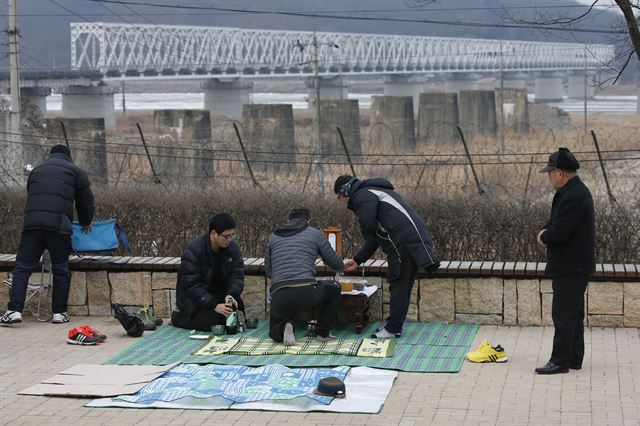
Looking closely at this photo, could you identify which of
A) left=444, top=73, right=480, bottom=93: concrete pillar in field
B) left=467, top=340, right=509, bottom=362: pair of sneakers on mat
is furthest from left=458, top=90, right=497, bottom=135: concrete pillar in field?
left=467, top=340, right=509, bottom=362: pair of sneakers on mat

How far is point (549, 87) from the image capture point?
147 meters

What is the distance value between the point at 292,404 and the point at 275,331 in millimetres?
1986

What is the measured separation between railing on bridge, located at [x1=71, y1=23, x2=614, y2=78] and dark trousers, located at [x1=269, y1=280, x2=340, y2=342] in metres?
87.5

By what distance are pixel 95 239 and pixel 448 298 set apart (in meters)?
3.32

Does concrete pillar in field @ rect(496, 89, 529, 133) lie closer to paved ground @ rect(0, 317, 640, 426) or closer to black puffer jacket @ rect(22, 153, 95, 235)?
black puffer jacket @ rect(22, 153, 95, 235)

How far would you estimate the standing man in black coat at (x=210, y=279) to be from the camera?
1036cm

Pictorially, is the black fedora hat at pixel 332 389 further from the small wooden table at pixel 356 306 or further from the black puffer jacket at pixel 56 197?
the black puffer jacket at pixel 56 197

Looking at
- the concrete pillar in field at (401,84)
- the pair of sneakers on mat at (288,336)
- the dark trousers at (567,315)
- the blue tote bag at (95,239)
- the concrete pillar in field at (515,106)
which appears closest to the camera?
the dark trousers at (567,315)

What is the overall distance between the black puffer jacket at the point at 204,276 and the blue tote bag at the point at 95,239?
123cm

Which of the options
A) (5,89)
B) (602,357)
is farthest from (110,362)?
(5,89)

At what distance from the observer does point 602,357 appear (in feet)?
30.9

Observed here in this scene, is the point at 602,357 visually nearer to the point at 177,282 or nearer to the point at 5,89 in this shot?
the point at 177,282

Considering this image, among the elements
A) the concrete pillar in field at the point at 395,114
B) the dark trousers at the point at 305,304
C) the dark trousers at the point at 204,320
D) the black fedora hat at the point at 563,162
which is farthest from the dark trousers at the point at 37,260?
the concrete pillar in field at the point at 395,114

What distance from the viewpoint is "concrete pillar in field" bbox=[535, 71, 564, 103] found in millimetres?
143750
